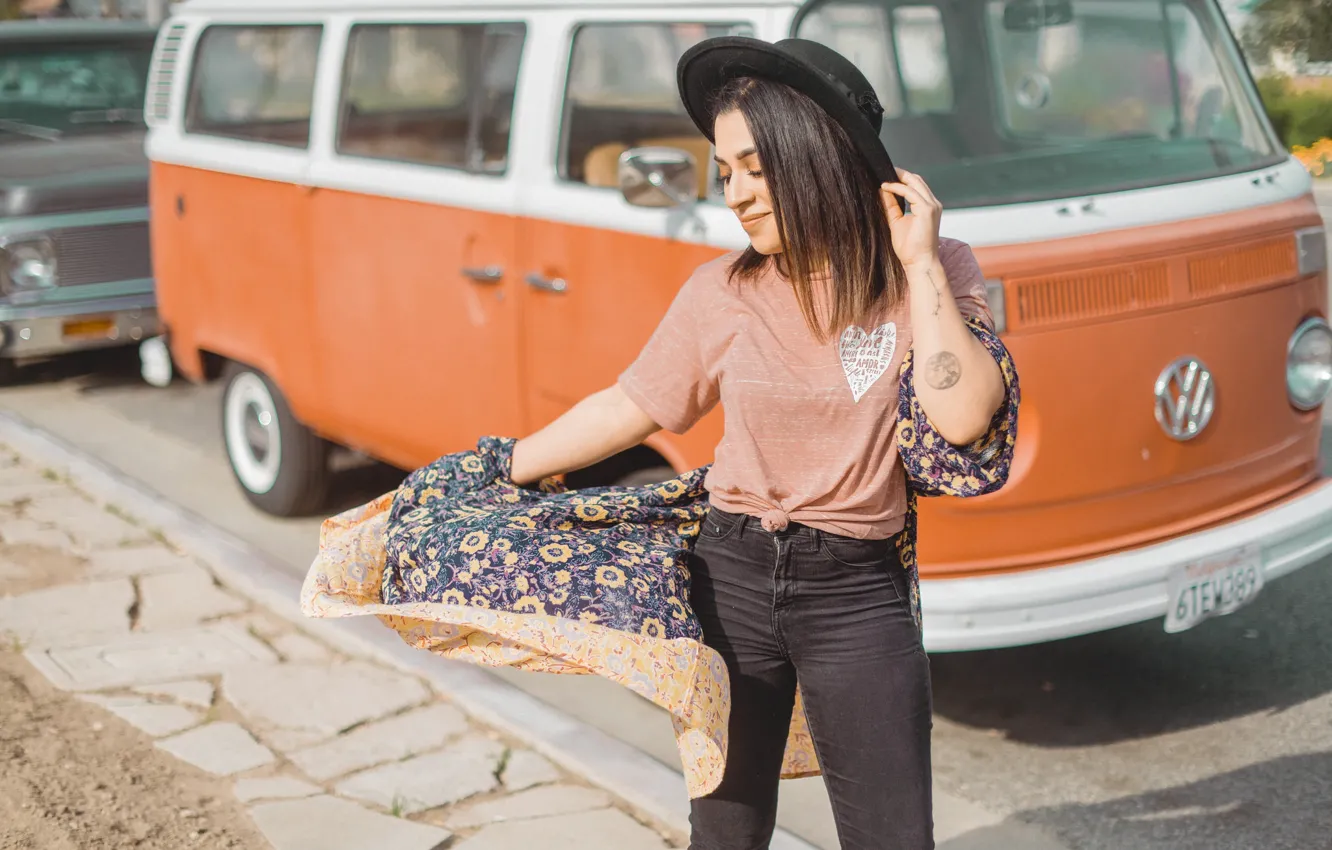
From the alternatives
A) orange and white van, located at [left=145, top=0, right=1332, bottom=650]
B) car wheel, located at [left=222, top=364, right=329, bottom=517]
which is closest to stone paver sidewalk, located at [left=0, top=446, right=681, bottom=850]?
car wheel, located at [left=222, top=364, right=329, bottom=517]

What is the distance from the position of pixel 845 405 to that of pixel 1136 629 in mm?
2999

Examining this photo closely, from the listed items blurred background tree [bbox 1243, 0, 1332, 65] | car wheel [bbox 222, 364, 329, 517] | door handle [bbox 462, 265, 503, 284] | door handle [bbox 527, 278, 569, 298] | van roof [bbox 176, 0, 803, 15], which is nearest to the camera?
van roof [bbox 176, 0, 803, 15]

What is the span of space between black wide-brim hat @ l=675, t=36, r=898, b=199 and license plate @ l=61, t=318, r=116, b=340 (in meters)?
6.57

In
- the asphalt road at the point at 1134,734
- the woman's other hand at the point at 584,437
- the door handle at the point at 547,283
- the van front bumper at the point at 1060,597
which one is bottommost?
the asphalt road at the point at 1134,734

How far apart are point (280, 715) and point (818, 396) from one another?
8.05 feet

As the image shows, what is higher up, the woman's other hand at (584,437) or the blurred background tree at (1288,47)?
the woman's other hand at (584,437)

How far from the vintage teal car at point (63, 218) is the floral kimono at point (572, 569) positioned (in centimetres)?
600

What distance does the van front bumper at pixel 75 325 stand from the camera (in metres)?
8.02

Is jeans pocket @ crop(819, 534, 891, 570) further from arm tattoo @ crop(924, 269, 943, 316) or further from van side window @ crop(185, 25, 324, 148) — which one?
van side window @ crop(185, 25, 324, 148)

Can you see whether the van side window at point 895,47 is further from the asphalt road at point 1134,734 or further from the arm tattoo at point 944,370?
the arm tattoo at point 944,370

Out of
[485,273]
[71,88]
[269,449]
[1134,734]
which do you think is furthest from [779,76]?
[71,88]

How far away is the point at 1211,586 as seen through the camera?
3906 millimetres

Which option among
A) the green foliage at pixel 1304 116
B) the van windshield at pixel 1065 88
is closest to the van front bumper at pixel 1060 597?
the van windshield at pixel 1065 88

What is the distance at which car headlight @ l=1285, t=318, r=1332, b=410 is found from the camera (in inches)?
165
